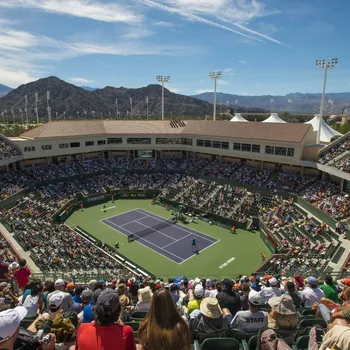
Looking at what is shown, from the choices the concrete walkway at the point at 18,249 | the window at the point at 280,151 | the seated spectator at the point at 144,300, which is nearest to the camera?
the seated spectator at the point at 144,300

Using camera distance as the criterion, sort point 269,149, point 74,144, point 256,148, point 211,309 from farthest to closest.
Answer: point 74,144
point 256,148
point 269,149
point 211,309

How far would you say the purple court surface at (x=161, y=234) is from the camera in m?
26.9

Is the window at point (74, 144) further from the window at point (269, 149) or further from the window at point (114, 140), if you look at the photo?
the window at point (269, 149)

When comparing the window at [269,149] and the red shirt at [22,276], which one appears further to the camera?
the window at [269,149]

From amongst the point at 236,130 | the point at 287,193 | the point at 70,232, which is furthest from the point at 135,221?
the point at 236,130

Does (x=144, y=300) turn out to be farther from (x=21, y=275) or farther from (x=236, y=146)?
(x=236, y=146)

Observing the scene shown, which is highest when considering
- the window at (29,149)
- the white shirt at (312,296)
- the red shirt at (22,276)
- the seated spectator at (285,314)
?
the seated spectator at (285,314)

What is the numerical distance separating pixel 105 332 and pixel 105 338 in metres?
0.06

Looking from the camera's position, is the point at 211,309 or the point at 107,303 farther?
the point at 211,309

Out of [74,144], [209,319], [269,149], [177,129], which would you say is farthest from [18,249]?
[177,129]

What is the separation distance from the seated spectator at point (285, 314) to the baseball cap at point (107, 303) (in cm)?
396

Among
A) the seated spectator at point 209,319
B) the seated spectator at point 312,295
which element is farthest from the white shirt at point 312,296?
the seated spectator at point 209,319

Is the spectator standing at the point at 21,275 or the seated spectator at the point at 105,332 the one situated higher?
the seated spectator at the point at 105,332

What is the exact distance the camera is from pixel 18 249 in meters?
23.4
